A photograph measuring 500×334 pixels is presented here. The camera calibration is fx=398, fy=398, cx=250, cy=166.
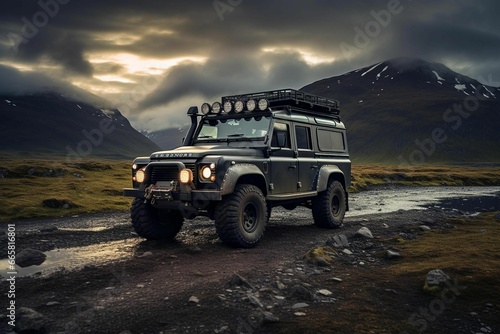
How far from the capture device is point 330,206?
12961mm

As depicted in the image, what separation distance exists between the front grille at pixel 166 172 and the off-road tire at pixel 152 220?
0.99 metres

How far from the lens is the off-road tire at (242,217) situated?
29.5 feet

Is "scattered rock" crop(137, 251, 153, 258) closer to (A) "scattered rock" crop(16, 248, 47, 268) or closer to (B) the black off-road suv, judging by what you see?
(B) the black off-road suv

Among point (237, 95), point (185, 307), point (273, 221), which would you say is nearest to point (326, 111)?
point (237, 95)

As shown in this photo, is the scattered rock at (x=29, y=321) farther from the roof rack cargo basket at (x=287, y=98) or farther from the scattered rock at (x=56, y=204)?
the scattered rock at (x=56, y=204)

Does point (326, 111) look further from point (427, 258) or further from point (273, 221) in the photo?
point (427, 258)

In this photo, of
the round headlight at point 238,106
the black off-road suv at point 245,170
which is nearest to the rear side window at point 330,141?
the black off-road suv at point 245,170

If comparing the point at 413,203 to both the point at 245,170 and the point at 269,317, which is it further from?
the point at 269,317

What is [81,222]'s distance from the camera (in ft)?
51.6

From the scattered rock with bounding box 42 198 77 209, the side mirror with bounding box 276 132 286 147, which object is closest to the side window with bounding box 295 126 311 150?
the side mirror with bounding box 276 132 286 147

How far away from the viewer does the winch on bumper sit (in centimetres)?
888

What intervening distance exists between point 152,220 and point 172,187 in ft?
5.68

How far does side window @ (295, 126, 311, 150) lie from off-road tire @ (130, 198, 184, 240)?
13.7ft

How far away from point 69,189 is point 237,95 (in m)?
18.8
